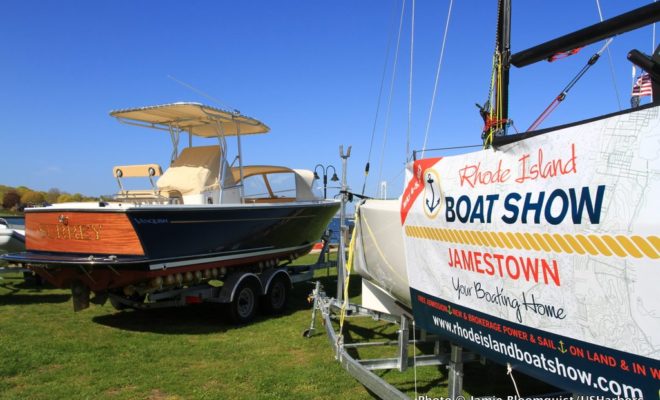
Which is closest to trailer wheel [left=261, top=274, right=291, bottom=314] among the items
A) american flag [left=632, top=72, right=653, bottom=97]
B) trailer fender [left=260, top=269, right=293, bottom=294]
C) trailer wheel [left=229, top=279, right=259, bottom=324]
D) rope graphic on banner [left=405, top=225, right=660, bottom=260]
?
trailer fender [left=260, top=269, right=293, bottom=294]

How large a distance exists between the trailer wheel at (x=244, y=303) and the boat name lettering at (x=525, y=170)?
497cm

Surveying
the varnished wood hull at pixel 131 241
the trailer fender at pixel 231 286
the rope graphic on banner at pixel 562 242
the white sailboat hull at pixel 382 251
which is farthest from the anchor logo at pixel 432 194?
the trailer fender at pixel 231 286

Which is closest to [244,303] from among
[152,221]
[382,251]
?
[152,221]

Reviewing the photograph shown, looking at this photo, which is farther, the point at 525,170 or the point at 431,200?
the point at 431,200

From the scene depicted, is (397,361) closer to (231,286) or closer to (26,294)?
(231,286)

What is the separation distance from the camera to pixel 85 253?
6.10 meters

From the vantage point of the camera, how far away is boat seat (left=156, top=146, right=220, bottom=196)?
776 cm

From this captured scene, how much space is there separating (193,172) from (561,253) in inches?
265

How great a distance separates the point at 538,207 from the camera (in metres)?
2.25

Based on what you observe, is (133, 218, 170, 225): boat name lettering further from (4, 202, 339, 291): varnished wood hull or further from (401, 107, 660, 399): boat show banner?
(401, 107, 660, 399): boat show banner

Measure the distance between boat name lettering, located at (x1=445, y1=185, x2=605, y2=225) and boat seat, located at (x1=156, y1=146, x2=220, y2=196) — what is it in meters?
5.73

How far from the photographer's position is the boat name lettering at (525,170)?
2160 millimetres

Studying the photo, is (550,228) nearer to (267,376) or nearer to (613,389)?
(613,389)

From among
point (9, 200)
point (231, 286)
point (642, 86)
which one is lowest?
point (231, 286)
